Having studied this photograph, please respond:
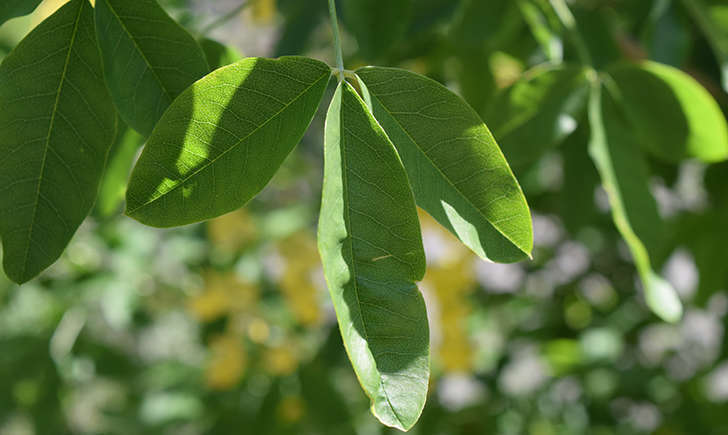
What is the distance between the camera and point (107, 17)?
1.38 feet

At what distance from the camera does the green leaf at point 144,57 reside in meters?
0.42

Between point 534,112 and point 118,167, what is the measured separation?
319 millimetres

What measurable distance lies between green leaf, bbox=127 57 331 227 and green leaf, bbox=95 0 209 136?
66 mm

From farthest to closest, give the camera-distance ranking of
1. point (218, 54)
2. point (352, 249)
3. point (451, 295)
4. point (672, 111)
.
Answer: point (451, 295)
point (672, 111)
point (218, 54)
point (352, 249)

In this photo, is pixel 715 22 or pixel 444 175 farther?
pixel 715 22

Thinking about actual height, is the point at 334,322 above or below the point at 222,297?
below

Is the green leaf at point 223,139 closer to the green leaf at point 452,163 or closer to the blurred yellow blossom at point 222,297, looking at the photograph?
the green leaf at point 452,163

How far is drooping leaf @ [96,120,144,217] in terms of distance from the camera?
56 cm

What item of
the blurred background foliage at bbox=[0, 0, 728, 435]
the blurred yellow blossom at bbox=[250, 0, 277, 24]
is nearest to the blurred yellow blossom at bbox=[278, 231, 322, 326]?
the blurred background foliage at bbox=[0, 0, 728, 435]

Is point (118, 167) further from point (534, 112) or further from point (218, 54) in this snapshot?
point (534, 112)

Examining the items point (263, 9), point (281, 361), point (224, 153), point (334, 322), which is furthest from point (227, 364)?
point (224, 153)

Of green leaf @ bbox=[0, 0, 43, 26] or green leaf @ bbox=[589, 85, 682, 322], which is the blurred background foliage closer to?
green leaf @ bbox=[589, 85, 682, 322]

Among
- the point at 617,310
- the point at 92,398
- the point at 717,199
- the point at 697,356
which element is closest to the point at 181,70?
the point at 717,199

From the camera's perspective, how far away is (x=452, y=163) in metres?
0.40
